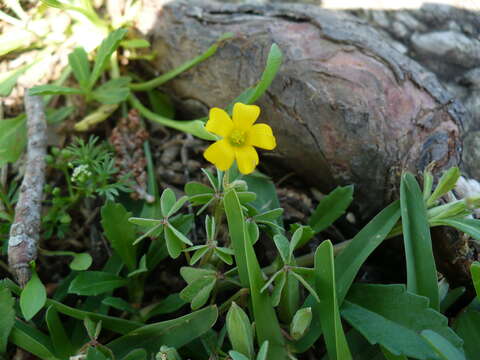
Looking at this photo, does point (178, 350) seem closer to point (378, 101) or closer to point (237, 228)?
point (237, 228)

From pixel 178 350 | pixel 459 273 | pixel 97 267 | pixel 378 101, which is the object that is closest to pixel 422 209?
pixel 459 273

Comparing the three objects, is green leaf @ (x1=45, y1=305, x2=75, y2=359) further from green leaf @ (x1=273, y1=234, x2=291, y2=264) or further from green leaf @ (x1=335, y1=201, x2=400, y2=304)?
green leaf @ (x1=335, y1=201, x2=400, y2=304)

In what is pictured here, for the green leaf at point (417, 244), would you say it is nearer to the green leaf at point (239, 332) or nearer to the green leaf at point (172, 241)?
the green leaf at point (239, 332)

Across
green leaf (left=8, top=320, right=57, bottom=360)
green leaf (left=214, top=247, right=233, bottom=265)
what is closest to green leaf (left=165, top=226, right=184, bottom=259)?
green leaf (left=214, top=247, right=233, bottom=265)

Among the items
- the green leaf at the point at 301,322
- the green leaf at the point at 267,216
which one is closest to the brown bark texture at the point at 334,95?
the green leaf at the point at 267,216

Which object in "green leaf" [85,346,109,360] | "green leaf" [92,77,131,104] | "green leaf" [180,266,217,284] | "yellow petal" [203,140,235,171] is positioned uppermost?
"yellow petal" [203,140,235,171]

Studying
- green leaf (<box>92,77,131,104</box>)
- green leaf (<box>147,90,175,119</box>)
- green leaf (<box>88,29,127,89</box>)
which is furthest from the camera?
green leaf (<box>147,90,175,119</box>)

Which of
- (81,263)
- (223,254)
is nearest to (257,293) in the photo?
(223,254)
